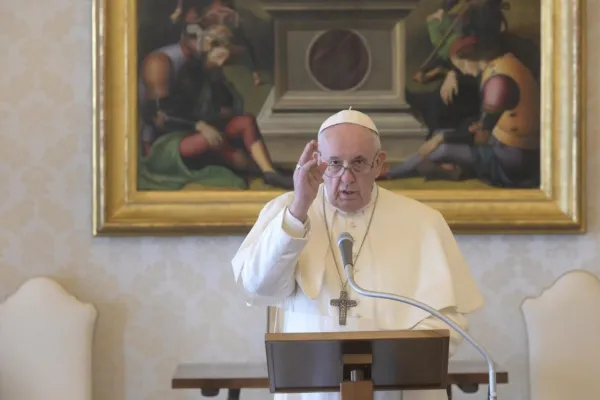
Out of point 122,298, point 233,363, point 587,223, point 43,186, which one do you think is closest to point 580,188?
point 587,223

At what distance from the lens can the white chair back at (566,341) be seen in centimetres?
371

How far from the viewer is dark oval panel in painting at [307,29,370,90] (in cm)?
380

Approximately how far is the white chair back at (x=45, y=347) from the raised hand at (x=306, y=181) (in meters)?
1.78

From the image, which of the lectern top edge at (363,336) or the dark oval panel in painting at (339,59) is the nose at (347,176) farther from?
the dark oval panel in painting at (339,59)

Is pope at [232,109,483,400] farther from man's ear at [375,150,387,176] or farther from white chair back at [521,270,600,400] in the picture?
white chair back at [521,270,600,400]

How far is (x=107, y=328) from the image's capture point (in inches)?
150

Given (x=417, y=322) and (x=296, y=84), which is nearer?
Answer: (x=417, y=322)

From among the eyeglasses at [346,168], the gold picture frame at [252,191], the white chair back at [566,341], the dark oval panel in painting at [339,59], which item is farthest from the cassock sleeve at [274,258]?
the white chair back at [566,341]

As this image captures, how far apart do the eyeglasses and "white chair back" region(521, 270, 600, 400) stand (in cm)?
160

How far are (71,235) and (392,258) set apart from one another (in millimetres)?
1807

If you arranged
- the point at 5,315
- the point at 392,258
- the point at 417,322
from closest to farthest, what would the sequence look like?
the point at 417,322 < the point at 392,258 < the point at 5,315

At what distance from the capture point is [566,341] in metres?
3.72

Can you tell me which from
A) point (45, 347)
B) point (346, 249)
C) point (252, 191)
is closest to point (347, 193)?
point (346, 249)

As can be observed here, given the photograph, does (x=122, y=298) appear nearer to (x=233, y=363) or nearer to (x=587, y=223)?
(x=233, y=363)
